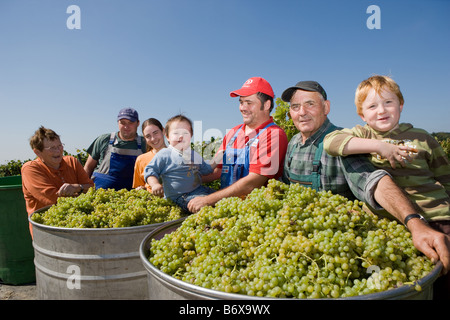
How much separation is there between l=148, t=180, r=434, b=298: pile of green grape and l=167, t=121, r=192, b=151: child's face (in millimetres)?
1846

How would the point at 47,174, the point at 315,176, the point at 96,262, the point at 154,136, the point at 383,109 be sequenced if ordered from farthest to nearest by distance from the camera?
the point at 154,136 < the point at 47,174 < the point at 315,176 < the point at 96,262 < the point at 383,109

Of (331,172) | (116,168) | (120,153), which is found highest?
(120,153)

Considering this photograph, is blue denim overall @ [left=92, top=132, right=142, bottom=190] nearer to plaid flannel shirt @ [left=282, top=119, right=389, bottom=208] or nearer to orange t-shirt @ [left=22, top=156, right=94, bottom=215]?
orange t-shirt @ [left=22, top=156, right=94, bottom=215]

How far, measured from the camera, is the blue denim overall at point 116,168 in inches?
205

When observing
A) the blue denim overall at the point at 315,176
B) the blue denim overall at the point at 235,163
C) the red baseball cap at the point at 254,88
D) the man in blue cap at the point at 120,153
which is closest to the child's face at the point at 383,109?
the blue denim overall at the point at 315,176

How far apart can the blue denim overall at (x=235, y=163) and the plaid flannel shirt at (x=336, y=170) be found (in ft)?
1.59

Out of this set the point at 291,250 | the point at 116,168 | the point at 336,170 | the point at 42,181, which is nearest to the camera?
the point at 291,250

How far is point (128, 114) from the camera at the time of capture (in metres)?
5.34

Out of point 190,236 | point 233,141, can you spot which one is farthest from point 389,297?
point 233,141

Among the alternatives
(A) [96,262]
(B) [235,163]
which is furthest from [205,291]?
(B) [235,163]

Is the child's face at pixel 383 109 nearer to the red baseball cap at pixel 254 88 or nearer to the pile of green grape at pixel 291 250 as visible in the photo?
the pile of green grape at pixel 291 250

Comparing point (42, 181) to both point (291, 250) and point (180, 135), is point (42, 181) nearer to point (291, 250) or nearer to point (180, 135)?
point (180, 135)

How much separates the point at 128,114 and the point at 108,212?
2.82 metres
